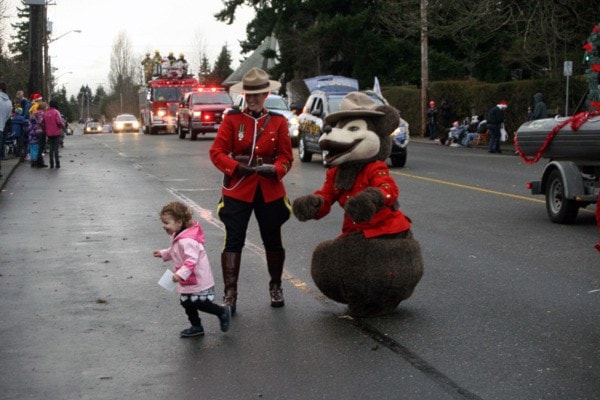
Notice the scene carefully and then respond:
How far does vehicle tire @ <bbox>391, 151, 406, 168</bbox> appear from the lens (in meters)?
24.2

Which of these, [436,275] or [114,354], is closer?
[114,354]

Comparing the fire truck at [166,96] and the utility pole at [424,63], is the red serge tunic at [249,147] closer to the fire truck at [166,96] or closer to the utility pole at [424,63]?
the utility pole at [424,63]

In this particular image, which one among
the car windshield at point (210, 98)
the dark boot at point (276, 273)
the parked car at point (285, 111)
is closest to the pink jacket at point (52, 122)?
the parked car at point (285, 111)

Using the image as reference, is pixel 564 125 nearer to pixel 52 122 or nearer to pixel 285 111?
pixel 52 122

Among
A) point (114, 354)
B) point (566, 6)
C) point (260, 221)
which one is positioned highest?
point (566, 6)

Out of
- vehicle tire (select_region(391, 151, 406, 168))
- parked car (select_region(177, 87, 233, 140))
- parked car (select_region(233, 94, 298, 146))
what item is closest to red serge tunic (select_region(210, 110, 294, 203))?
vehicle tire (select_region(391, 151, 406, 168))

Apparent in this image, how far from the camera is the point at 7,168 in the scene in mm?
24125

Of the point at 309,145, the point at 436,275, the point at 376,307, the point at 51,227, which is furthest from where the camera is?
the point at 309,145

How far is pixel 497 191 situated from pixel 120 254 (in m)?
8.66

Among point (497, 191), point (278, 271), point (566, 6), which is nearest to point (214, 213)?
point (497, 191)

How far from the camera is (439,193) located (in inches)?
691

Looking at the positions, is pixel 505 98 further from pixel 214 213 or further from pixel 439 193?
pixel 214 213

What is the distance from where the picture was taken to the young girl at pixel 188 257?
682cm

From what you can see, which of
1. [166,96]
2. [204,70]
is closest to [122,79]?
[204,70]
